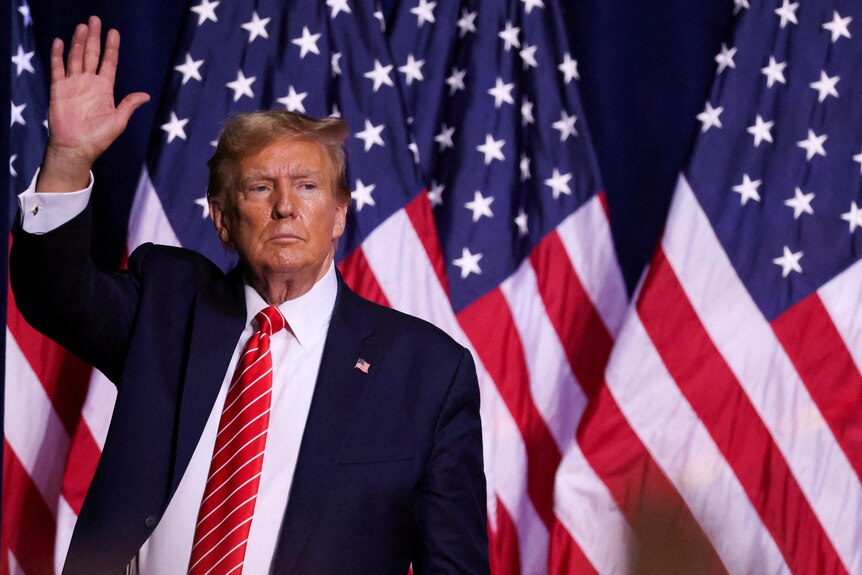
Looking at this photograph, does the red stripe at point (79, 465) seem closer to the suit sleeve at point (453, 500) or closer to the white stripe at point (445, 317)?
the white stripe at point (445, 317)

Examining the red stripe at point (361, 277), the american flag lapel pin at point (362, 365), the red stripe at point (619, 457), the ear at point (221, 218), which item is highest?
the red stripe at point (361, 277)

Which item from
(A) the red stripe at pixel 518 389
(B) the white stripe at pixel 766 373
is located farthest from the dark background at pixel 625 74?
(A) the red stripe at pixel 518 389

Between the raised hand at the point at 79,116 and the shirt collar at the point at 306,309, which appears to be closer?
the raised hand at the point at 79,116

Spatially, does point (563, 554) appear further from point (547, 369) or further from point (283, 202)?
point (283, 202)

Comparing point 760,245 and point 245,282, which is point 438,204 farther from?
point 245,282

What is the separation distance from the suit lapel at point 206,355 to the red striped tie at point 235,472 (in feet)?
0.11

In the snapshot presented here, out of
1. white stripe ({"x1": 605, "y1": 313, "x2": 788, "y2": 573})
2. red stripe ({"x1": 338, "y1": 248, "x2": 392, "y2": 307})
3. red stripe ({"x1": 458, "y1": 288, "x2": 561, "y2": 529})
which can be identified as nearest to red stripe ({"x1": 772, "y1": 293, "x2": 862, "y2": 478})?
white stripe ({"x1": 605, "y1": 313, "x2": 788, "y2": 573})

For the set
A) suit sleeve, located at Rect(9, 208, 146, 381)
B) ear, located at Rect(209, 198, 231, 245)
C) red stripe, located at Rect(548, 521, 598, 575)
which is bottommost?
red stripe, located at Rect(548, 521, 598, 575)

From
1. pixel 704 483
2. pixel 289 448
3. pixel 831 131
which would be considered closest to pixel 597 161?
pixel 831 131

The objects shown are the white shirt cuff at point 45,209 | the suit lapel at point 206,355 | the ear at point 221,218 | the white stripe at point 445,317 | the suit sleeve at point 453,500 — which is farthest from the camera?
the white stripe at point 445,317

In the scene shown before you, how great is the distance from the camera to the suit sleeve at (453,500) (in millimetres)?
1823

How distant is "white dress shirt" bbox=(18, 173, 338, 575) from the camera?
1610 millimetres

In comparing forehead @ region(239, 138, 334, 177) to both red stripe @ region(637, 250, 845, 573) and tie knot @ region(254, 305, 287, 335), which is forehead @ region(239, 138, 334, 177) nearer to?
tie knot @ region(254, 305, 287, 335)

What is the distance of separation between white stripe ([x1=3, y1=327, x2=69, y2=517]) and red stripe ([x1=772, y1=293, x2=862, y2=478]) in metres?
2.03
